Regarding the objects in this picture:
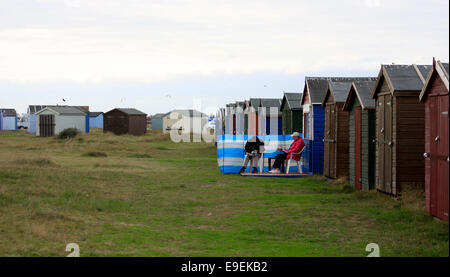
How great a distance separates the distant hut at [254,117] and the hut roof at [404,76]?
71.3 ft

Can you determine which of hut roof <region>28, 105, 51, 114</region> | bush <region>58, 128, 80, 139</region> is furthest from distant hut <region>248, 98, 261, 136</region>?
hut roof <region>28, 105, 51, 114</region>

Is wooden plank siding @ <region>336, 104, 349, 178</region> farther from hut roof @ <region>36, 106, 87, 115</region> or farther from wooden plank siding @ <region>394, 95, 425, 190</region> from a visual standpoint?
hut roof @ <region>36, 106, 87, 115</region>

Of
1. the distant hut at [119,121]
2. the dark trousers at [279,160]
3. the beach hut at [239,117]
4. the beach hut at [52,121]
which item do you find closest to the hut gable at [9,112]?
the beach hut at [52,121]

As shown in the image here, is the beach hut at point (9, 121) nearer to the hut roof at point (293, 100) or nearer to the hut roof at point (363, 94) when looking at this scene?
the hut roof at point (293, 100)

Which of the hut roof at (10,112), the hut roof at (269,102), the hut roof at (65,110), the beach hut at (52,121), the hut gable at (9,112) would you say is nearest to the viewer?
the hut roof at (269,102)

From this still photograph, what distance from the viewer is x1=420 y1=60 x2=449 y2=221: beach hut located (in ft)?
37.2

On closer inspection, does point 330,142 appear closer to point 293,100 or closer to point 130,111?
point 293,100

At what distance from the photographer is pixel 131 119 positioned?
68250mm

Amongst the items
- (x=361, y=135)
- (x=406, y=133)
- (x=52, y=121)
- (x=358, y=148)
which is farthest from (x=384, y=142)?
(x=52, y=121)

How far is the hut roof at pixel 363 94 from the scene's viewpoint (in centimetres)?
1723

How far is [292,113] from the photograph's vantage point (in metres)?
28.5

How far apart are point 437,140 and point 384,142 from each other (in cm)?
367
